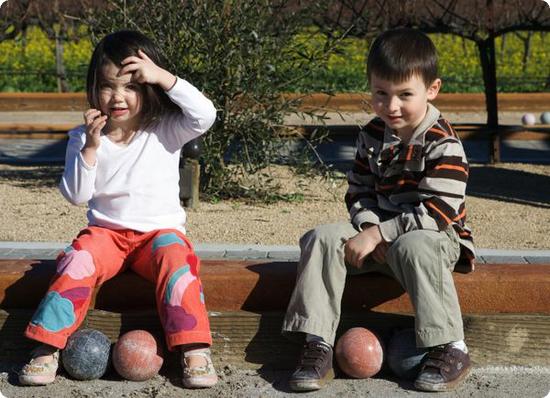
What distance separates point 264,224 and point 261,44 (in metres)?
1.36

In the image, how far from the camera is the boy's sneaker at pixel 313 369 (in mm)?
4188

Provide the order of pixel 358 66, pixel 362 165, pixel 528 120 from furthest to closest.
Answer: pixel 358 66 < pixel 528 120 < pixel 362 165

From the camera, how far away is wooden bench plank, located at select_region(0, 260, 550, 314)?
4508 millimetres

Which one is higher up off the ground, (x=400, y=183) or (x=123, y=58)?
(x=123, y=58)

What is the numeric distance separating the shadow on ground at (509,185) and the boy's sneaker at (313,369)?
13.1ft

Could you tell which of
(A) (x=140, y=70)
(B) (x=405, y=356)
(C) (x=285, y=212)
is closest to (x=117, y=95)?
(A) (x=140, y=70)

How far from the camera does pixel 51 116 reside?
1591 centimetres

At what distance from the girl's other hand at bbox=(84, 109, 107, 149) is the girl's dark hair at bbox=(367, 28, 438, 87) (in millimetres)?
1112

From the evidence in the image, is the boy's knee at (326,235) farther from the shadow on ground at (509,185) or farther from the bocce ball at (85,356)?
the shadow on ground at (509,185)

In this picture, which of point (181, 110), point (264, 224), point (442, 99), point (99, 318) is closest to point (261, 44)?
point (264, 224)

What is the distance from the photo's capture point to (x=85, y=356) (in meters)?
4.29

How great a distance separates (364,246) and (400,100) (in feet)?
2.02

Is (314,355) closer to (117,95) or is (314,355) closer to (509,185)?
(117,95)

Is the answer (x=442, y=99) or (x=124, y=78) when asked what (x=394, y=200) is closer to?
(x=124, y=78)
